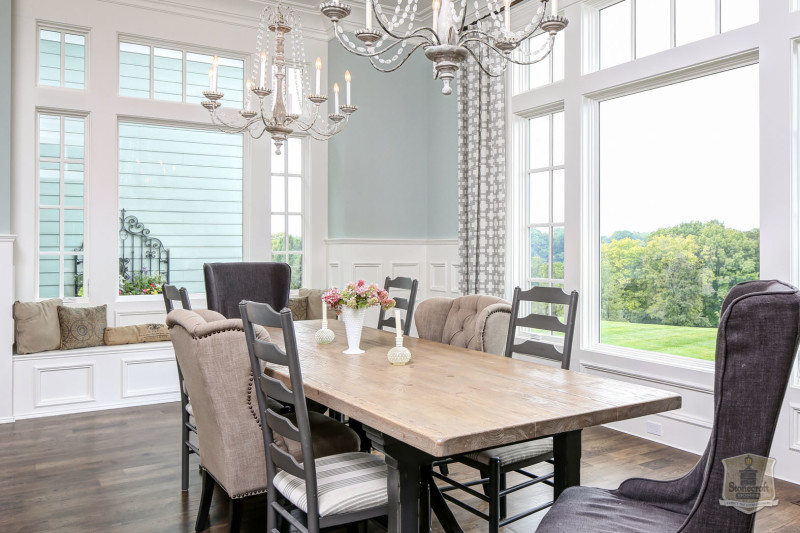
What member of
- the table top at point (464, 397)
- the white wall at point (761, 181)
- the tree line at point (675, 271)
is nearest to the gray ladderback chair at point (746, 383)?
the table top at point (464, 397)

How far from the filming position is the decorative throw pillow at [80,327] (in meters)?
4.66

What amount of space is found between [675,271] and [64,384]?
441 cm

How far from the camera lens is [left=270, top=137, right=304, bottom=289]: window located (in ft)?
19.3

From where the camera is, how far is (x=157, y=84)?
5.30 metres

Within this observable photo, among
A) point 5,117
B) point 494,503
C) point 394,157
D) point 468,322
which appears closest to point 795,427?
point 468,322

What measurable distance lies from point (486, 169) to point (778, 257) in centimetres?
237

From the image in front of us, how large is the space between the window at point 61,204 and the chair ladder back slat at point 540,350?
3.90m

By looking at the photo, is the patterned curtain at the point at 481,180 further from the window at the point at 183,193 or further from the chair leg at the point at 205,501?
the chair leg at the point at 205,501

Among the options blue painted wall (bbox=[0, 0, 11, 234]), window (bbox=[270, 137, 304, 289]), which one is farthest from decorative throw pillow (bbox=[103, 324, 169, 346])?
window (bbox=[270, 137, 304, 289])

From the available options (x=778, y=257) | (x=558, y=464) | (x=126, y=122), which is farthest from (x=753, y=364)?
(x=126, y=122)

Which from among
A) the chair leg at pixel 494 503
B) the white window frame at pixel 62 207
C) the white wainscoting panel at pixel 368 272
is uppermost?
the white window frame at pixel 62 207

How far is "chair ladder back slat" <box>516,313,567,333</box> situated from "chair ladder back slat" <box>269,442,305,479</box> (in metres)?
1.23

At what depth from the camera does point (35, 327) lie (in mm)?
4488

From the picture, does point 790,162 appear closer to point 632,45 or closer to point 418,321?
point 632,45
